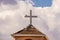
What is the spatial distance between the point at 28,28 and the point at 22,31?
0.78 metres

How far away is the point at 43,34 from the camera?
169 feet

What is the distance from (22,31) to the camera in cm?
5259

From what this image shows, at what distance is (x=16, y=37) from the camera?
5191 centimetres

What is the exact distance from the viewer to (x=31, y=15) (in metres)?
54.2

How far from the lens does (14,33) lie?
52.4 metres

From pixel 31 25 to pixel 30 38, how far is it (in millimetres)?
2093

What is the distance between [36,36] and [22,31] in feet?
6.19

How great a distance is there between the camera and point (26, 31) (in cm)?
5244

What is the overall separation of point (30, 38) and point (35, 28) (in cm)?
178

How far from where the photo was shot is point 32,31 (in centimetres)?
5241

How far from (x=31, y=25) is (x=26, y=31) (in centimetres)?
106

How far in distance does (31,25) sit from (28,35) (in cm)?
173

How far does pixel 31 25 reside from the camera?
53062 mm

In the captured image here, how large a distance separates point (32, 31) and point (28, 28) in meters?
0.70
